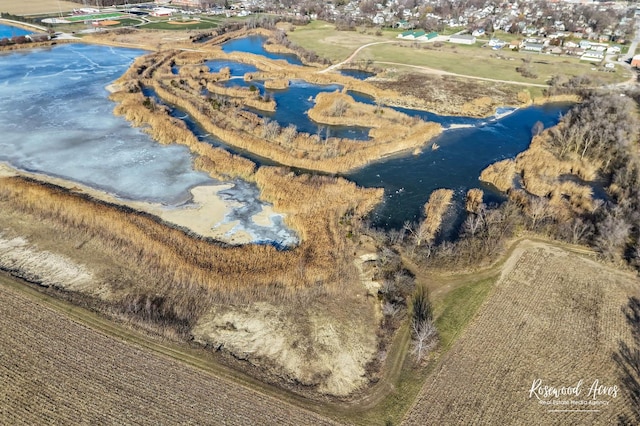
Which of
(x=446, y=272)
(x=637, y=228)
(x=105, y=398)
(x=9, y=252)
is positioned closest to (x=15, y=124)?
(x=9, y=252)

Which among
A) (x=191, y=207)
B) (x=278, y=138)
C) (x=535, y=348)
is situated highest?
(x=278, y=138)

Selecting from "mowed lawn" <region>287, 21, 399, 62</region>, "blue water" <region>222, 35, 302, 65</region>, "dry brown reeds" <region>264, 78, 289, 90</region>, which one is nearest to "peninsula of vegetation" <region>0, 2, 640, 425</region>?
"dry brown reeds" <region>264, 78, 289, 90</region>

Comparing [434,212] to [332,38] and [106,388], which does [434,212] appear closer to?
[106,388]

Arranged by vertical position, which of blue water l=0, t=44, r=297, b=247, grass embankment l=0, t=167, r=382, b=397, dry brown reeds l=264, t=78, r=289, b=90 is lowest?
grass embankment l=0, t=167, r=382, b=397

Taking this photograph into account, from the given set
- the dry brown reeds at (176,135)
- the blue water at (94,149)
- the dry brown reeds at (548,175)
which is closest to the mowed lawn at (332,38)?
the dry brown reeds at (176,135)

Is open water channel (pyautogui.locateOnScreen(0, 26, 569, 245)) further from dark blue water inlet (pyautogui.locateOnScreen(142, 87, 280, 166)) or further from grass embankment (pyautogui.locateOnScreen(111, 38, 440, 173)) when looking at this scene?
grass embankment (pyautogui.locateOnScreen(111, 38, 440, 173))

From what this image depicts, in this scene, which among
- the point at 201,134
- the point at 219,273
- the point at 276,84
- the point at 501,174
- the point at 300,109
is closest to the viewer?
the point at 219,273

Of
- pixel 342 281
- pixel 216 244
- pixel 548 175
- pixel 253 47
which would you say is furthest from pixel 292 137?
pixel 253 47
